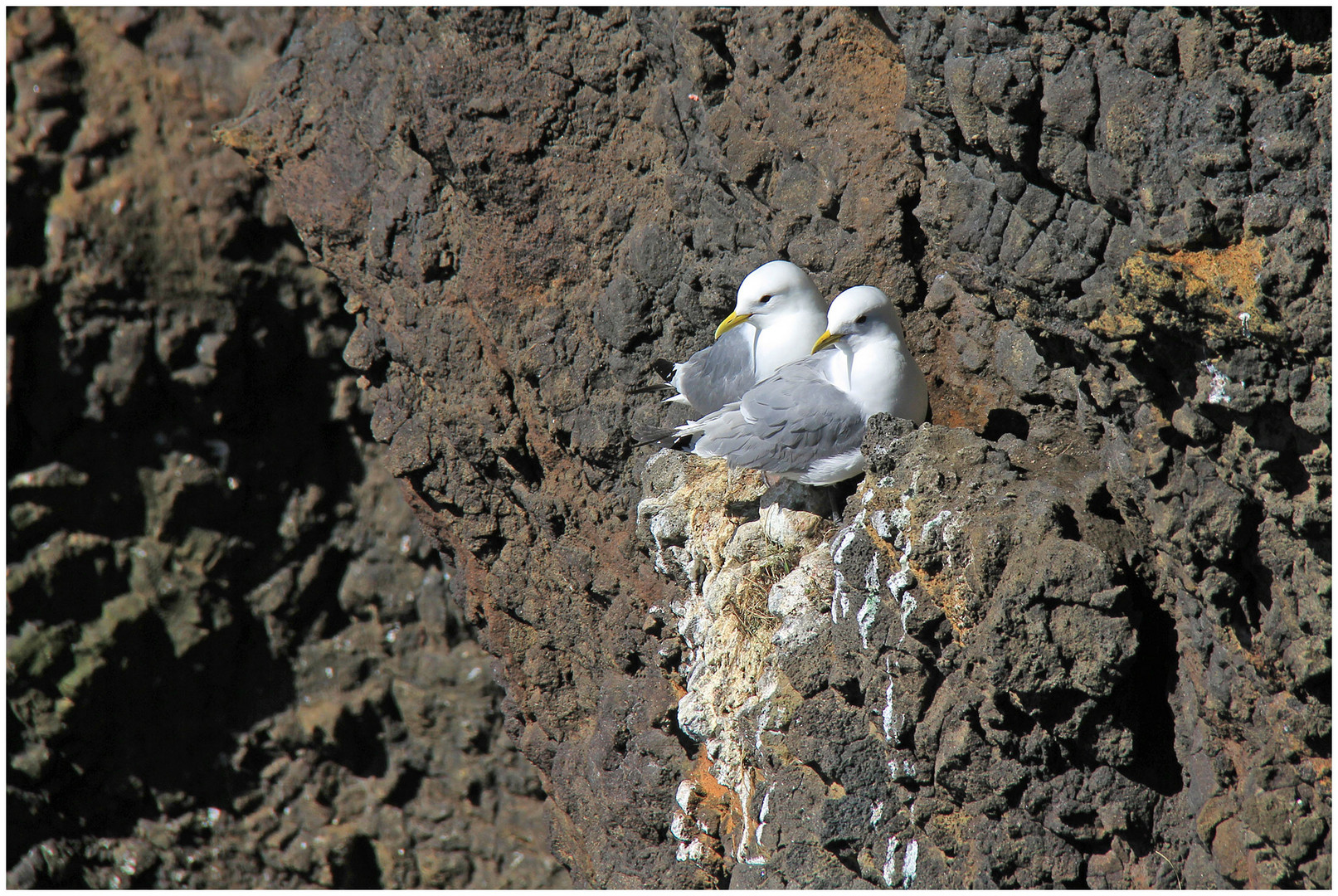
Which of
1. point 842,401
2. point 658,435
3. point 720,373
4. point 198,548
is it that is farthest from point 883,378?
point 198,548

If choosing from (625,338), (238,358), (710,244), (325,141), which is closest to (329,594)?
(238,358)

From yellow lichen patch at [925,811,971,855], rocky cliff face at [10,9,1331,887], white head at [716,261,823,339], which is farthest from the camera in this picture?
white head at [716,261,823,339]

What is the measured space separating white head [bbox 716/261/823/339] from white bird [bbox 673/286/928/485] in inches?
11.7

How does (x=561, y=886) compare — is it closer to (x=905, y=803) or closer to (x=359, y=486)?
(x=359, y=486)

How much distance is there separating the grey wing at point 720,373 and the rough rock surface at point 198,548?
2.65m

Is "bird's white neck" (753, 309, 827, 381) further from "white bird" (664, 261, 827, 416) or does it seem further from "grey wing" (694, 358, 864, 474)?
"grey wing" (694, 358, 864, 474)

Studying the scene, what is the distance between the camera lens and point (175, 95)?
19.4ft

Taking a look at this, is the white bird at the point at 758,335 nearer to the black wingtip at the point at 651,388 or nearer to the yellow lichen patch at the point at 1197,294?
the black wingtip at the point at 651,388

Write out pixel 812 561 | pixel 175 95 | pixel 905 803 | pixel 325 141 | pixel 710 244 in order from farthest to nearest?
pixel 175 95 < pixel 325 141 < pixel 710 244 < pixel 812 561 < pixel 905 803

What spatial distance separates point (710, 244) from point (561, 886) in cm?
410

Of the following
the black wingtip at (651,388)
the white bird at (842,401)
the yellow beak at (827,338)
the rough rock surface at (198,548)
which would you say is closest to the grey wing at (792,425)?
the white bird at (842,401)

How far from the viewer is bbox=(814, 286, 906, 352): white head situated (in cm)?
300

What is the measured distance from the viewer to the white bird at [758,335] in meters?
3.38

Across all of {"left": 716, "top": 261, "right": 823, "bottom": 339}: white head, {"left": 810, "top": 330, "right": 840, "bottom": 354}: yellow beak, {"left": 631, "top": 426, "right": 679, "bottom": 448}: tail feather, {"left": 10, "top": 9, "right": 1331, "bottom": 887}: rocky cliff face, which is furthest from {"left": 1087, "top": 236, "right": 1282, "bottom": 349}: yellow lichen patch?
{"left": 631, "top": 426, "right": 679, "bottom": 448}: tail feather
